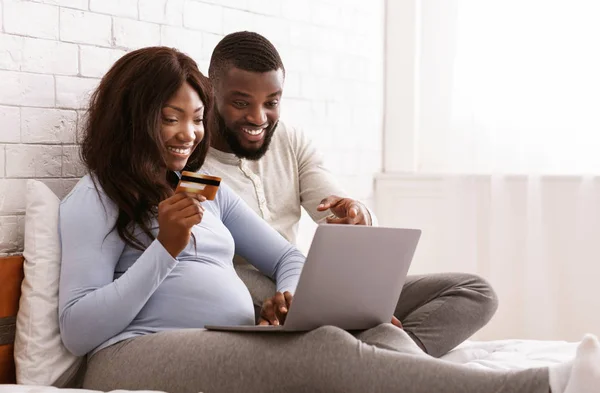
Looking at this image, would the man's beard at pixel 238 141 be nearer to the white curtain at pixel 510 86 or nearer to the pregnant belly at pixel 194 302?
the pregnant belly at pixel 194 302

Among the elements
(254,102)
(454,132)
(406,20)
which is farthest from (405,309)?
(406,20)

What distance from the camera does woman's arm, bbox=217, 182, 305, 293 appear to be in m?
2.17

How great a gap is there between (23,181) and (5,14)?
0.37 meters

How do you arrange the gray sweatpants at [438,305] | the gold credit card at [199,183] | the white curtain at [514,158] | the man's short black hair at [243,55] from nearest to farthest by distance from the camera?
the gold credit card at [199,183] → the gray sweatpants at [438,305] → the man's short black hair at [243,55] → the white curtain at [514,158]

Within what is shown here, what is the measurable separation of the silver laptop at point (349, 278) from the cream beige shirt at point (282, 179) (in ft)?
2.43

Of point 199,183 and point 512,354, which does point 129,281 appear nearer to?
point 199,183

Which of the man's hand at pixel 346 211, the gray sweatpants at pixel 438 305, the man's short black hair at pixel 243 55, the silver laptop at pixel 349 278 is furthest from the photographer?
the man's short black hair at pixel 243 55

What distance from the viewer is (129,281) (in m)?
1.72

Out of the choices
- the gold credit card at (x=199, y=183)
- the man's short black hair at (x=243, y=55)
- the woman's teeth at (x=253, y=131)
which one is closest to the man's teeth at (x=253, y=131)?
the woman's teeth at (x=253, y=131)

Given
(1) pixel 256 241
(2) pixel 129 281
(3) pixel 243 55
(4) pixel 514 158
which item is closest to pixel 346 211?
(1) pixel 256 241

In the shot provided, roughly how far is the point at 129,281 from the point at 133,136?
35cm

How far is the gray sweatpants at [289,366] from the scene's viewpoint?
145 cm

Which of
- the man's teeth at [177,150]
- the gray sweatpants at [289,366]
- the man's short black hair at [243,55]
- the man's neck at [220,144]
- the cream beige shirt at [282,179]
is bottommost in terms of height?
the gray sweatpants at [289,366]

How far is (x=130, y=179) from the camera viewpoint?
1.87 m
